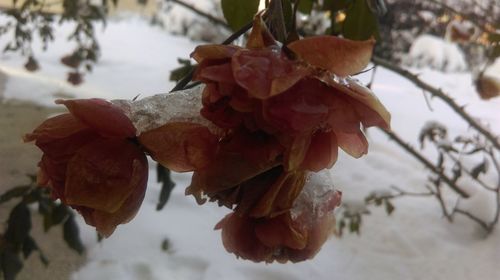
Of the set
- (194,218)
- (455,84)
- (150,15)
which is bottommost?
(150,15)

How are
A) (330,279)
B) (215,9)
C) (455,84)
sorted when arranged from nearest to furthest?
(330,279)
(455,84)
(215,9)

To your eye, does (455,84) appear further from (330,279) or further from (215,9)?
(330,279)

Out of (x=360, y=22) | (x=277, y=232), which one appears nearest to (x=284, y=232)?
(x=277, y=232)

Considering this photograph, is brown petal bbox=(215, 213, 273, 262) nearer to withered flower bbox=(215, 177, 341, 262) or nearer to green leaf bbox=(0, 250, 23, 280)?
withered flower bbox=(215, 177, 341, 262)

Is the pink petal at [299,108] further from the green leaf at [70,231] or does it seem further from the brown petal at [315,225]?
the green leaf at [70,231]

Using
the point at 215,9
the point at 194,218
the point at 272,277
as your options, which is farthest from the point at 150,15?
the point at 272,277

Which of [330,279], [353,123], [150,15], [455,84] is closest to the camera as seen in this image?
[353,123]

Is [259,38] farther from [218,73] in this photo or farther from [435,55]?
[435,55]

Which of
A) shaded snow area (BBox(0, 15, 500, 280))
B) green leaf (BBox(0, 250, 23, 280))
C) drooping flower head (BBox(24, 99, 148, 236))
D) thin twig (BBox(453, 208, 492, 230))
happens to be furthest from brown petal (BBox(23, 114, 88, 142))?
thin twig (BBox(453, 208, 492, 230))
